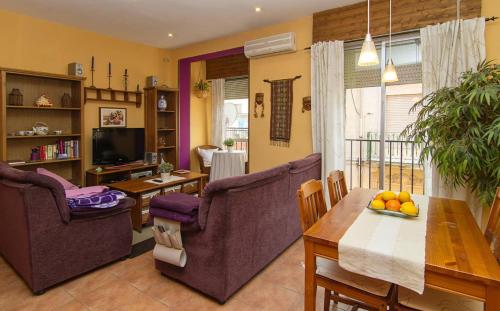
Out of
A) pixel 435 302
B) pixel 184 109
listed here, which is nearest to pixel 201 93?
pixel 184 109

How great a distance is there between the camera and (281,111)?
4469mm

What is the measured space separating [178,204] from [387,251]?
148 centimetres

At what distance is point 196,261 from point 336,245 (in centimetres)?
122

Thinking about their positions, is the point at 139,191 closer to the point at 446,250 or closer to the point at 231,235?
the point at 231,235

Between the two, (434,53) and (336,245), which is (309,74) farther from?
(336,245)

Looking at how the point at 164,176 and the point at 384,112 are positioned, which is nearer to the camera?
the point at 384,112

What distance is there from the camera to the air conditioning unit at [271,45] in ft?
13.8

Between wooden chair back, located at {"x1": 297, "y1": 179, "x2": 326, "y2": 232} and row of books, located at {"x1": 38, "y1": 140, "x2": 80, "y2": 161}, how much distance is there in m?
3.92

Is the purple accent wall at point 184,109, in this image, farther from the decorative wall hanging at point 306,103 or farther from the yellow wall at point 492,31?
the yellow wall at point 492,31

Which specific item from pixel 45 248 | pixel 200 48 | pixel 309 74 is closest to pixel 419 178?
pixel 309 74

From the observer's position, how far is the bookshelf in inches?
151

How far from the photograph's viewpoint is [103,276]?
8.42ft

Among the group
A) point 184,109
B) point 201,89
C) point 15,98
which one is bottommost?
point 15,98

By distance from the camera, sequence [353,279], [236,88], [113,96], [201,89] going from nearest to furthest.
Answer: [353,279], [113,96], [201,89], [236,88]
